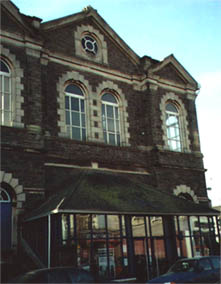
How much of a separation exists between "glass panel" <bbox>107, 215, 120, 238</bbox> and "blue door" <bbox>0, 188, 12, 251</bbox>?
391cm

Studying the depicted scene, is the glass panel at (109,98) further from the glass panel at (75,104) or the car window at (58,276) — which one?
the car window at (58,276)

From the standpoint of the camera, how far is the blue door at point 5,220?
14531mm

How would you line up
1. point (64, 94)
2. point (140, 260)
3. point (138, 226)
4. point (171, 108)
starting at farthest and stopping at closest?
point (171, 108) → point (64, 94) → point (138, 226) → point (140, 260)

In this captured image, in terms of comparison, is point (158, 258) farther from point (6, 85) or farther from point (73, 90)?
point (6, 85)

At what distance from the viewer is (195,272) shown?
12.1 m

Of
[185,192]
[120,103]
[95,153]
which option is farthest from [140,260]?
[120,103]

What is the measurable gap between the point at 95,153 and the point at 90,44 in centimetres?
602

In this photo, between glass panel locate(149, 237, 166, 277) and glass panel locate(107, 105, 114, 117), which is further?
glass panel locate(107, 105, 114, 117)

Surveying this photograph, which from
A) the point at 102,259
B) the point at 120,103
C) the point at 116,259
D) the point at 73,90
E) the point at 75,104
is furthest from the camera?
the point at 120,103

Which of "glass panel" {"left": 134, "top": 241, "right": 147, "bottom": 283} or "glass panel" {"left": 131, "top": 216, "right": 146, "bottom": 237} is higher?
"glass panel" {"left": 131, "top": 216, "right": 146, "bottom": 237}

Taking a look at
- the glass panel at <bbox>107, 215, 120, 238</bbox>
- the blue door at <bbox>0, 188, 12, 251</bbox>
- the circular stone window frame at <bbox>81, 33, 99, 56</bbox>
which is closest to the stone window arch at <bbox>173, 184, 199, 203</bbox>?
the glass panel at <bbox>107, 215, 120, 238</bbox>

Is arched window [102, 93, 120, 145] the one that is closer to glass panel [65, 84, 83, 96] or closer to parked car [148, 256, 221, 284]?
glass panel [65, 84, 83, 96]

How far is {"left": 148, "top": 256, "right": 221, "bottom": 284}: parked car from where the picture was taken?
467 inches

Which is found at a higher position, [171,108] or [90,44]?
[90,44]
